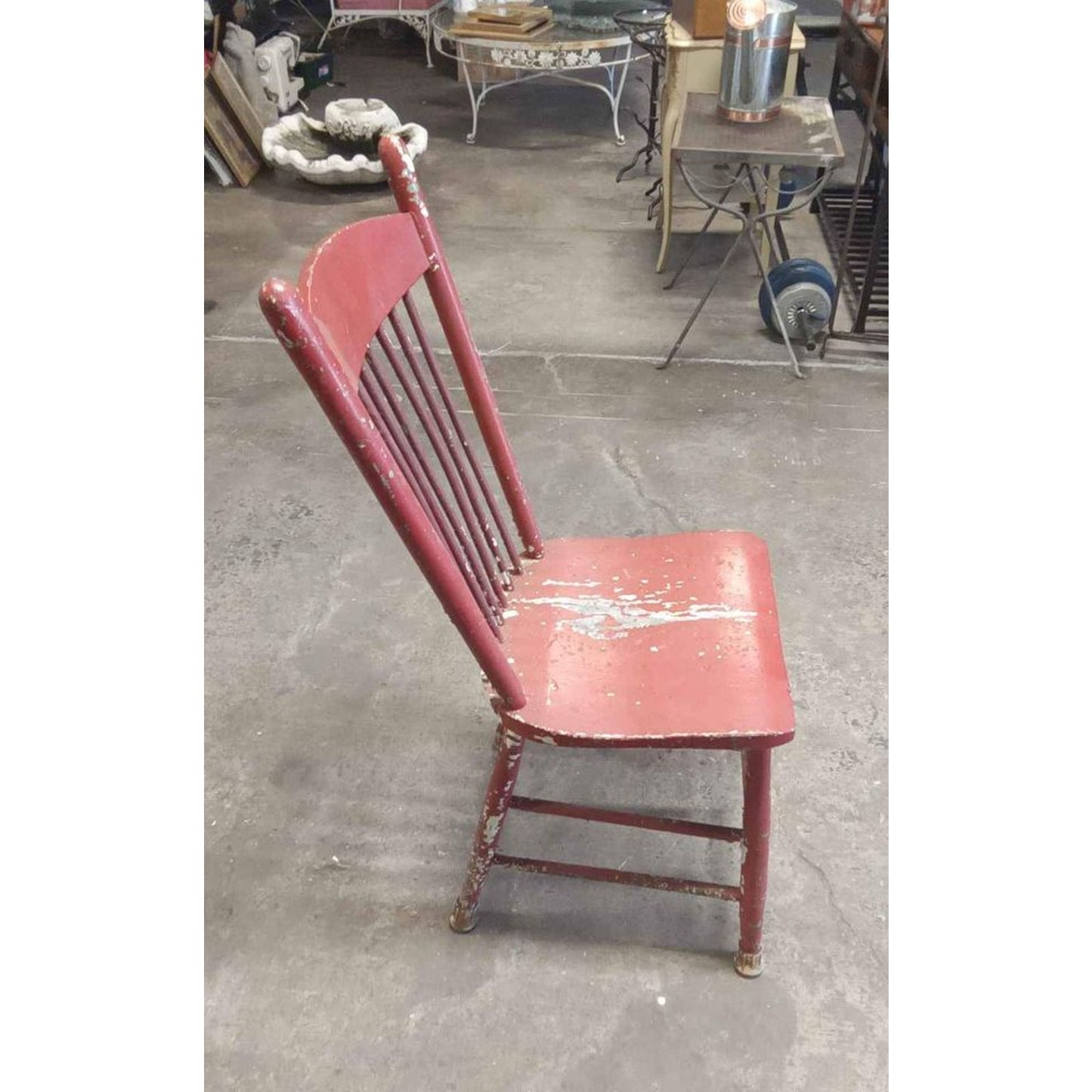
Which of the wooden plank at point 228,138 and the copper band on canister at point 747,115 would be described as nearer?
the copper band on canister at point 747,115

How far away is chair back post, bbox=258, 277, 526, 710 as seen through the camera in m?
0.87

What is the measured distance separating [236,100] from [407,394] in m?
4.08

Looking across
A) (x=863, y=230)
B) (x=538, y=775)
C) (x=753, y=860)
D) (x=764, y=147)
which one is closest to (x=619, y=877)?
(x=753, y=860)

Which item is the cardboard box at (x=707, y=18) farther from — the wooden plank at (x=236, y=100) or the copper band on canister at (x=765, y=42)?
the wooden plank at (x=236, y=100)

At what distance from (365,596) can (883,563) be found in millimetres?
1182

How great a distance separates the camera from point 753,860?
51.9 inches

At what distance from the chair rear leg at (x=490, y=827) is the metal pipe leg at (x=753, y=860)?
0.31 meters

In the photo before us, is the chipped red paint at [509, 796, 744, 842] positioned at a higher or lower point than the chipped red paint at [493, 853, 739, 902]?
higher

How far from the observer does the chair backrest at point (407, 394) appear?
0.93 metres

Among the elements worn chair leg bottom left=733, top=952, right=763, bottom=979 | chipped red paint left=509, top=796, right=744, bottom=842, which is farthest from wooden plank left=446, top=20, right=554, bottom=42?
worn chair leg bottom left=733, top=952, right=763, bottom=979

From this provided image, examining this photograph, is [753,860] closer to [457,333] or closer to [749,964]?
[749,964]

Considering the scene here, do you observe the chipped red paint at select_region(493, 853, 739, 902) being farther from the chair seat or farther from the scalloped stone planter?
the scalloped stone planter

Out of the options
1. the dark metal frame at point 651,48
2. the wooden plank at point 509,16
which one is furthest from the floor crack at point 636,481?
the wooden plank at point 509,16

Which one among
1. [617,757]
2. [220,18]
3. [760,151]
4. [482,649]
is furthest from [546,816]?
[220,18]
